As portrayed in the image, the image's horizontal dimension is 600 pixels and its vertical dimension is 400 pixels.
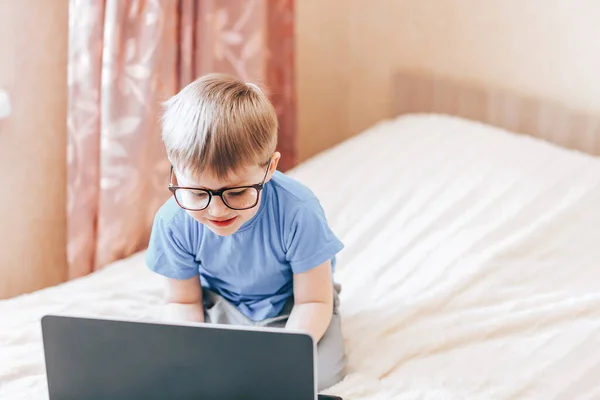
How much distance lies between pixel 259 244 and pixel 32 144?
0.75m

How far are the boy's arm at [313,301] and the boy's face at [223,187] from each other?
17 centimetres

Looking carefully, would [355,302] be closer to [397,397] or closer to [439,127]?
[397,397]

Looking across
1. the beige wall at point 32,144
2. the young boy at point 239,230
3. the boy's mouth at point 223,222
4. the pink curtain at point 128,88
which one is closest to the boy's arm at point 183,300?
the young boy at point 239,230

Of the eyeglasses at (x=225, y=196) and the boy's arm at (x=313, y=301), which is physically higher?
the eyeglasses at (x=225, y=196)

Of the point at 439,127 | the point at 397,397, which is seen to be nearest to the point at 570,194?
the point at 439,127

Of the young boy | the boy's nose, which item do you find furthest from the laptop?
the boy's nose

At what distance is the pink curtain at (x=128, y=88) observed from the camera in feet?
5.57

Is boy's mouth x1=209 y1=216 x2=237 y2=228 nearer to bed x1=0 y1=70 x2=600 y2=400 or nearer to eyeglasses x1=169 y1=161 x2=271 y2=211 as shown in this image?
Answer: eyeglasses x1=169 y1=161 x2=271 y2=211

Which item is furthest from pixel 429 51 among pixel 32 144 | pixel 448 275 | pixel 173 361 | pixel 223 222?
pixel 173 361

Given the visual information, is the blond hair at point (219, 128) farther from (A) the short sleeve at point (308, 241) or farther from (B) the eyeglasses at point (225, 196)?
(A) the short sleeve at point (308, 241)

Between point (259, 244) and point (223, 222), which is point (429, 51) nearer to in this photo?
point (259, 244)

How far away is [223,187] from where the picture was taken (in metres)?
1.12

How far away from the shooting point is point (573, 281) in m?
1.57

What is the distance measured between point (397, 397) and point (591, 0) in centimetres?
122
